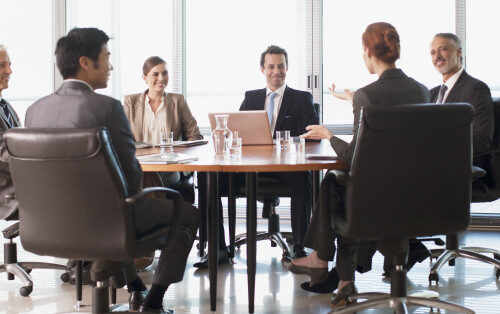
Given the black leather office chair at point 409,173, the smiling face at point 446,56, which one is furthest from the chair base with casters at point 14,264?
the smiling face at point 446,56

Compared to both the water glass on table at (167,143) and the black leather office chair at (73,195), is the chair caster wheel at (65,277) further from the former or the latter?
the black leather office chair at (73,195)

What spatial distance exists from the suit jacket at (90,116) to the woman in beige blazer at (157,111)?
2.21 meters

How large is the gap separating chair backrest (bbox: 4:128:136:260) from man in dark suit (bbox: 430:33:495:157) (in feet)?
7.59

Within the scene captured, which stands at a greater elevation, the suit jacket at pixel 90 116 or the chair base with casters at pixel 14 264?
the suit jacket at pixel 90 116

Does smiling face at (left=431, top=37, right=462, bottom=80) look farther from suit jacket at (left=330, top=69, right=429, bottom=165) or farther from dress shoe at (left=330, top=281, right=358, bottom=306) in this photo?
dress shoe at (left=330, top=281, right=358, bottom=306)

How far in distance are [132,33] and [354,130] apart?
399cm

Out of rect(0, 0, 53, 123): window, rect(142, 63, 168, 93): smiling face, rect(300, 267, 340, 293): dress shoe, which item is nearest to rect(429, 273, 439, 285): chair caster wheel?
rect(300, 267, 340, 293): dress shoe

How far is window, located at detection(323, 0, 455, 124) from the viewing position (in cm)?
558

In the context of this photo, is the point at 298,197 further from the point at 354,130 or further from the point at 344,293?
the point at 354,130

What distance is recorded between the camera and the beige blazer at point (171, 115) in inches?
189

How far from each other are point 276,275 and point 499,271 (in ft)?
4.56

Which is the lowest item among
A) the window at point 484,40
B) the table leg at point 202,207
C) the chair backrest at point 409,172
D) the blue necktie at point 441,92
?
the table leg at point 202,207

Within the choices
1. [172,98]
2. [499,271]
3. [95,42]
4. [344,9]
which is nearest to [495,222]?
[499,271]

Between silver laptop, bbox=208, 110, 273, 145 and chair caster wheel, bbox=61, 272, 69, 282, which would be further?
silver laptop, bbox=208, 110, 273, 145
